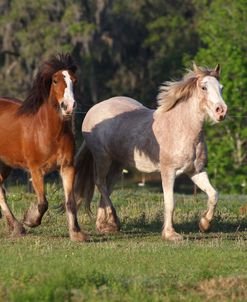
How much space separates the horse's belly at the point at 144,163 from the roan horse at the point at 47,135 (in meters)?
1.37

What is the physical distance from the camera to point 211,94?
46.7ft

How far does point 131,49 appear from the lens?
172 ft

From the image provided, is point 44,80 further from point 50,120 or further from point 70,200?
point 70,200

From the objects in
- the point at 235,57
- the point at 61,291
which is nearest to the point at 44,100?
the point at 61,291

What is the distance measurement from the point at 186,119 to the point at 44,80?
197 cm

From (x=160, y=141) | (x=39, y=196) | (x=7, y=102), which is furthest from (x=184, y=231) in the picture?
(x=7, y=102)

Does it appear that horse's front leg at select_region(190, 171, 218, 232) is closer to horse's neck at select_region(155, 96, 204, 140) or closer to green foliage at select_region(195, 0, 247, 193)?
horse's neck at select_region(155, 96, 204, 140)

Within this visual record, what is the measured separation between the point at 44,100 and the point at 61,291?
16.8 feet

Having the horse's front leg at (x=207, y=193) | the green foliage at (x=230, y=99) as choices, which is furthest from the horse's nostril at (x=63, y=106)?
the green foliage at (x=230, y=99)

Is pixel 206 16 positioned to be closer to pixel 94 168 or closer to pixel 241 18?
pixel 241 18

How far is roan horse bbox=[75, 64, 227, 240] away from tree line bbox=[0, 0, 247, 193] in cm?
2676

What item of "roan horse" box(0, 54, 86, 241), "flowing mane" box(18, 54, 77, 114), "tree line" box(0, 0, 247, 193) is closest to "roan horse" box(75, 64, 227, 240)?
"roan horse" box(0, 54, 86, 241)

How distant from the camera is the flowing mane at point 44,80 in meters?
14.2

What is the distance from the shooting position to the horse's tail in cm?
1618
